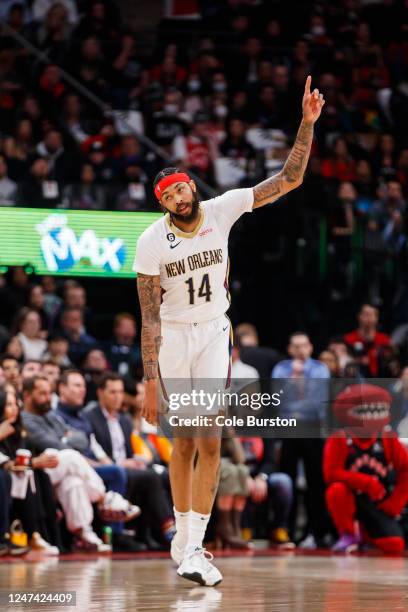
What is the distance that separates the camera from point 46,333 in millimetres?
13250

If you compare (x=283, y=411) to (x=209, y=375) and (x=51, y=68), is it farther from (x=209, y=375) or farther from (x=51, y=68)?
(x=51, y=68)

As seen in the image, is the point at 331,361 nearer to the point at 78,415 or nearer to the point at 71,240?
the point at 71,240

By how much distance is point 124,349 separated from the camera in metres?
13.6

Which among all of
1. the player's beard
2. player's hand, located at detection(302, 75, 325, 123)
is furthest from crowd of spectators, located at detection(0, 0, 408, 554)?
player's hand, located at detection(302, 75, 325, 123)

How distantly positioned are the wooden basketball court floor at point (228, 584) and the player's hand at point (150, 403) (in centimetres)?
93

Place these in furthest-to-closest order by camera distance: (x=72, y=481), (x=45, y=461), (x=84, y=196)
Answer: (x=84, y=196), (x=72, y=481), (x=45, y=461)

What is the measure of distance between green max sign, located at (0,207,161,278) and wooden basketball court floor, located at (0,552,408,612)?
490 cm

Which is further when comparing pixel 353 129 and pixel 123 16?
pixel 123 16

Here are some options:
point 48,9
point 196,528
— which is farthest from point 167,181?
point 48,9

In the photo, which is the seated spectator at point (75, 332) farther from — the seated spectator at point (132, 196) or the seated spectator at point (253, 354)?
the seated spectator at point (253, 354)

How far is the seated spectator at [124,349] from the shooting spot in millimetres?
13352

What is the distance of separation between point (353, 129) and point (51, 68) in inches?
183

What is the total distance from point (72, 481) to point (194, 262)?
389 cm

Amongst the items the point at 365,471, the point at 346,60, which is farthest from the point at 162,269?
the point at 346,60
